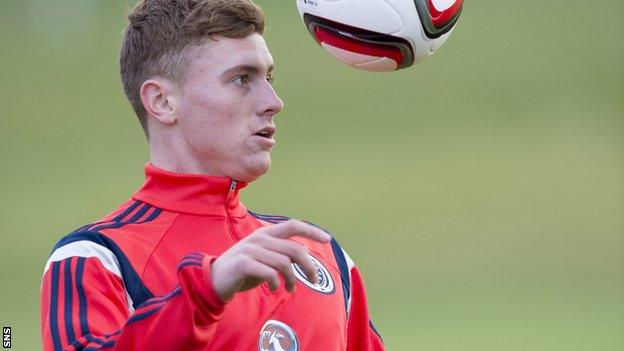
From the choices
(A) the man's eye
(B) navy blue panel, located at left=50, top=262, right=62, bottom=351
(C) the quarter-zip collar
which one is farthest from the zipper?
(B) navy blue panel, located at left=50, top=262, right=62, bottom=351

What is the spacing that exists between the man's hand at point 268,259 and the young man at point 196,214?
16.5 inches

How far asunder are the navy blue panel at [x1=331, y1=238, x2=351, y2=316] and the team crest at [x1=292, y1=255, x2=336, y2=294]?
0.26 ft

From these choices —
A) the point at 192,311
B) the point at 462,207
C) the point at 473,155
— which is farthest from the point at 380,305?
the point at 192,311

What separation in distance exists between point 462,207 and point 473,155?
85 centimetres

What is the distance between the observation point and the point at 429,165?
9492mm

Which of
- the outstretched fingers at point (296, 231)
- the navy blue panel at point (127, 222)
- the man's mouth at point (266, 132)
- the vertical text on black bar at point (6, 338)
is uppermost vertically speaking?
the man's mouth at point (266, 132)

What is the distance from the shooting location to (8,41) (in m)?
11.9

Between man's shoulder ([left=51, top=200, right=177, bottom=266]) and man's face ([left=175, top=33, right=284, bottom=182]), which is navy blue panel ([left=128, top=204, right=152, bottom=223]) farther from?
man's face ([left=175, top=33, right=284, bottom=182])

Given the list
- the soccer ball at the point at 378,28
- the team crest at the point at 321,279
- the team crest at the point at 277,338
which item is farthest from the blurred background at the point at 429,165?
the team crest at the point at 277,338

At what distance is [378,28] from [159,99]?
0.79 m

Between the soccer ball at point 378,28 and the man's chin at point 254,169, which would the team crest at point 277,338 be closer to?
the man's chin at point 254,169

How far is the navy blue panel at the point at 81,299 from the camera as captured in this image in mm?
2547

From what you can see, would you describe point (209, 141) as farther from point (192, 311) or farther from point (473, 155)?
point (473, 155)

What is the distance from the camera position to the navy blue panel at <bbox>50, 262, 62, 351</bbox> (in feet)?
8.42
